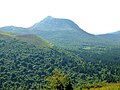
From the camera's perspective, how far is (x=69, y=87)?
110562mm

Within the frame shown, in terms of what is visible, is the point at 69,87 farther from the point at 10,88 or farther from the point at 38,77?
the point at 38,77

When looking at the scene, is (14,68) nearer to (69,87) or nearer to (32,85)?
(32,85)

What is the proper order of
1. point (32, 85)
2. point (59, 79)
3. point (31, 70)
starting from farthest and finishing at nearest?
point (31, 70) < point (32, 85) < point (59, 79)

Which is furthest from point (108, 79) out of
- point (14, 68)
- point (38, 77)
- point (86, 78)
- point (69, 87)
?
point (69, 87)

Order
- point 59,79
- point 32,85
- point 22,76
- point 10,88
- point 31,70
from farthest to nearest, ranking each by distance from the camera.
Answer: point 31,70 → point 22,76 → point 32,85 → point 10,88 → point 59,79

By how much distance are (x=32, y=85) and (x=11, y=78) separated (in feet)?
43.7

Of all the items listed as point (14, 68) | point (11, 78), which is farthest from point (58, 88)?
point (14, 68)

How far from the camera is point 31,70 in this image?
626ft

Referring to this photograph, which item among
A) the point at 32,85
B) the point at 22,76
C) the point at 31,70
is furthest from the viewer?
the point at 31,70

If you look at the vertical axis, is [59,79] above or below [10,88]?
above

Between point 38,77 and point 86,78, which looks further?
point 86,78

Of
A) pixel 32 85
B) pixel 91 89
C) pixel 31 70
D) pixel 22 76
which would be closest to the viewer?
pixel 91 89

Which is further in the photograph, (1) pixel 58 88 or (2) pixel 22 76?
(2) pixel 22 76

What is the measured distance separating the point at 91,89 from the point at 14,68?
61278 mm
